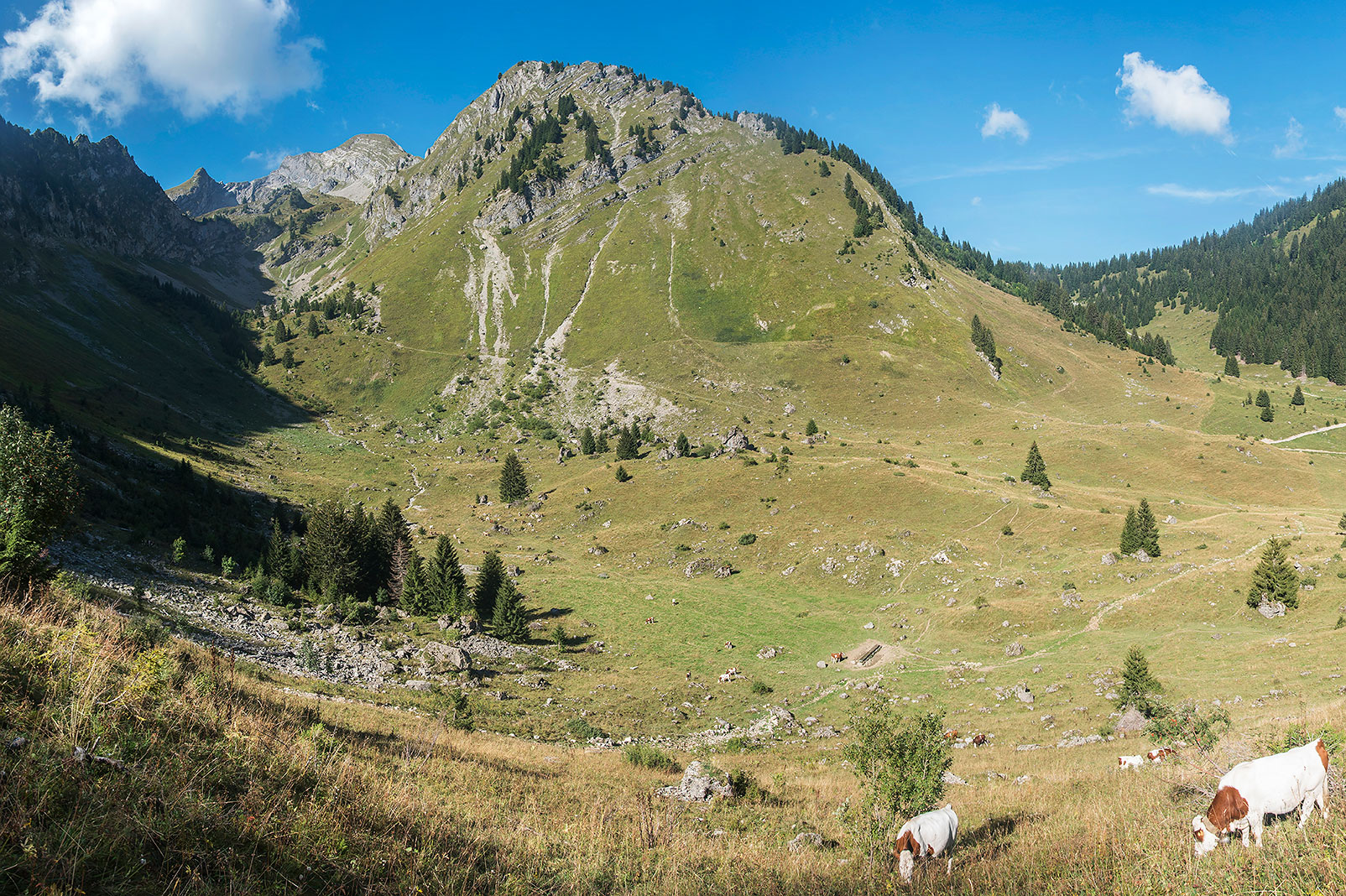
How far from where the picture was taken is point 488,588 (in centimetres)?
4806

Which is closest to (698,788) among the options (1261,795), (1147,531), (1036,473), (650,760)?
(650,760)

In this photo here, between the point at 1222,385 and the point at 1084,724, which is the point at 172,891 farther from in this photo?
the point at 1222,385

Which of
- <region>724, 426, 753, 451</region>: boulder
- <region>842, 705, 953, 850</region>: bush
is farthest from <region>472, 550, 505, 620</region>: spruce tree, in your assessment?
<region>724, 426, 753, 451</region>: boulder

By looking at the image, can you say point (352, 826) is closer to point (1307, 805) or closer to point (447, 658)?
point (1307, 805)

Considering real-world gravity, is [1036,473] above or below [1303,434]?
below

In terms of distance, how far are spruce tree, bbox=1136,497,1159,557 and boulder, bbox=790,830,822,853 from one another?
4956 centimetres

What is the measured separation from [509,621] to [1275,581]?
161ft

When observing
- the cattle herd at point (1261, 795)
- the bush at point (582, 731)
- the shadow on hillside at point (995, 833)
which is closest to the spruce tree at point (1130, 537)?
the shadow on hillside at point (995, 833)

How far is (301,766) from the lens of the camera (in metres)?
8.34

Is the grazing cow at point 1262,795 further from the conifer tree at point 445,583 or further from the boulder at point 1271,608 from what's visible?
the conifer tree at point 445,583

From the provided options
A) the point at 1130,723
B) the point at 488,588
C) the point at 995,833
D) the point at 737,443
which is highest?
the point at 737,443

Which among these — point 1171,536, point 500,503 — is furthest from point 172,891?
point 500,503

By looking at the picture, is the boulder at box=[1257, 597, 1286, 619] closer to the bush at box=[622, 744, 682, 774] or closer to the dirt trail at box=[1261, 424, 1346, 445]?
the bush at box=[622, 744, 682, 774]

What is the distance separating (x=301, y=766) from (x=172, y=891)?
310 centimetres
